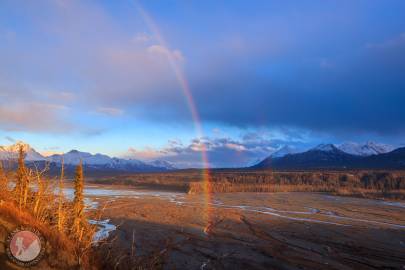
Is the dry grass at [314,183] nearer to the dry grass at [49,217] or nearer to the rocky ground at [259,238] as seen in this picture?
the rocky ground at [259,238]

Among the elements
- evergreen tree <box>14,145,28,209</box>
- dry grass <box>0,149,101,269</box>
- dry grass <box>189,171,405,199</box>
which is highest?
dry grass <box>189,171,405,199</box>

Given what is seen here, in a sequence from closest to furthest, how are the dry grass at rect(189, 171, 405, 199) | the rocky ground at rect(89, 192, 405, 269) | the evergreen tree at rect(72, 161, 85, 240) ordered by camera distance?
the evergreen tree at rect(72, 161, 85, 240)
the rocky ground at rect(89, 192, 405, 269)
the dry grass at rect(189, 171, 405, 199)

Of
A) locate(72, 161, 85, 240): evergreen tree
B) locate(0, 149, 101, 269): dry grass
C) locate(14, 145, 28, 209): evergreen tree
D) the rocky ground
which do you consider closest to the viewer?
locate(0, 149, 101, 269): dry grass

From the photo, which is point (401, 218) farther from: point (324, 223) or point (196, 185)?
Result: point (196, 185)

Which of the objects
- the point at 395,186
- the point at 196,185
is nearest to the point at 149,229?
the point at 196,185

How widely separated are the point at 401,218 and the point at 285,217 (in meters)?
10.2

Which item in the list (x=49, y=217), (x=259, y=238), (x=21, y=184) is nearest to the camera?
(x=21, y=184)

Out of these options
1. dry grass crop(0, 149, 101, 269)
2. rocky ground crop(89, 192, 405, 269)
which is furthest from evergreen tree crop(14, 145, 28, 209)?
rocky ground crop(89, 192, 405, 269)

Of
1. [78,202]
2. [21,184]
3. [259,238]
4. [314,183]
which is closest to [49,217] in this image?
[21,184]

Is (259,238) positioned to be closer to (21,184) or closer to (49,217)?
(49,217)

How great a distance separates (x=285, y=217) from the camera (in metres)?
33.2

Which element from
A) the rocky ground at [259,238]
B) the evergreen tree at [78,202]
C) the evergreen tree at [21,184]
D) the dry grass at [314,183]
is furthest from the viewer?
the dry grass at [314,183]

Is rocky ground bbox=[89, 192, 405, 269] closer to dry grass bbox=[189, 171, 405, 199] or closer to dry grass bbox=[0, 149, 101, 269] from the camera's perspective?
dry grass bbox=[0, 149, 101, 269]

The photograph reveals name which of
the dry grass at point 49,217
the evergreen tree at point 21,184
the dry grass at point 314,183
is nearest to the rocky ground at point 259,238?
the dry grass at point 49,217
